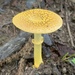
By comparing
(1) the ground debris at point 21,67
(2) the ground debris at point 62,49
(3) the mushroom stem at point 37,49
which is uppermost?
(3) the mushroom stem at point 37,49

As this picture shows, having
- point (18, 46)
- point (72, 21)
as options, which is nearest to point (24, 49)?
point (18, 46)

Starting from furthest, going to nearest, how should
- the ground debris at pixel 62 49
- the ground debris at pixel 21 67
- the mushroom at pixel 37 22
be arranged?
the ground debris at pixel 62 49 < the ground debris at pixel 21 67 < the mushroom at pixel 37 22

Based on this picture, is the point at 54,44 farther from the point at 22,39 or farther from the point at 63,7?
the point at 63,7

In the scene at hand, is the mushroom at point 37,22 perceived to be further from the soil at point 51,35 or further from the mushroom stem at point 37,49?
the soil at point 51,35

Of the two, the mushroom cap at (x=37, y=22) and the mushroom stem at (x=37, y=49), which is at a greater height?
the mushroom cap at (x=37, y=22)

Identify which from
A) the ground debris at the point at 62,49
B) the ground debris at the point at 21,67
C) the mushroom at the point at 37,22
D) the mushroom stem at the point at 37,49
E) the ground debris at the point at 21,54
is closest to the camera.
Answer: the mushroom at the point at 37,22

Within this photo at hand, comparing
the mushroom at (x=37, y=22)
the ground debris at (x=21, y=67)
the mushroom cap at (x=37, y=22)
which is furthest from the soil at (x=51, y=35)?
the mushroom cap at (x=37, y=22)

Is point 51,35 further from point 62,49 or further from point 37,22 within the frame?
point 37,22

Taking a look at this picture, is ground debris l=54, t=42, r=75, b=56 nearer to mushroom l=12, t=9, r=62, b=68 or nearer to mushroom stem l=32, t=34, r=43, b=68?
mushroom stem l=32, t=34, r=43, b=68
